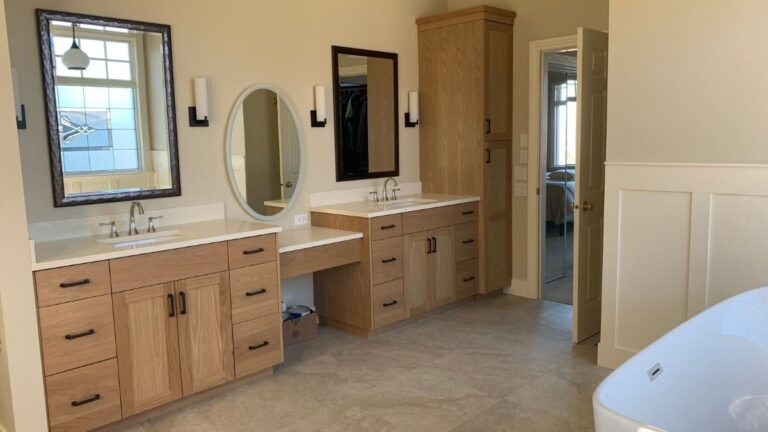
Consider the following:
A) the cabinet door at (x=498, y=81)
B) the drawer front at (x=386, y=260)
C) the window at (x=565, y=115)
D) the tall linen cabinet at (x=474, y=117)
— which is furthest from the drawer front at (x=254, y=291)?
the window at (x=565, y=115)

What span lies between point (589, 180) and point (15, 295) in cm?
322

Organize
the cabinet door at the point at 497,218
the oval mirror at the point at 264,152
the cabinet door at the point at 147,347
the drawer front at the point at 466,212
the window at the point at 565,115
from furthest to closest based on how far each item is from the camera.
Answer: the window at the point at 565,115 < the cabinet door at the point at 497,218 < the drawer front at the point at 466,212 < the oval mirror at the point at 264,152 < the cabinet door at the point at 147,347

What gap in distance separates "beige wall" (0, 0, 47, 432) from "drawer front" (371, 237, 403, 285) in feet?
6.84

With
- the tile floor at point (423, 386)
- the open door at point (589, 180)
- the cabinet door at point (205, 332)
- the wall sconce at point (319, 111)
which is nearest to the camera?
the tile floor at point (423, 386)

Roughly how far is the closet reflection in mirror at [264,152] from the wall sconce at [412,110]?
1138 millimetres

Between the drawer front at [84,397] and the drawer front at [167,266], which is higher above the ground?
the drawer front at [167,266]

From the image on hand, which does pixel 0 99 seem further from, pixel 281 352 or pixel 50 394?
pixel 281 352

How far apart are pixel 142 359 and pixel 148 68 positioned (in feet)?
5.30

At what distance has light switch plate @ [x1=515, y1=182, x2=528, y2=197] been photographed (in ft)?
16.7

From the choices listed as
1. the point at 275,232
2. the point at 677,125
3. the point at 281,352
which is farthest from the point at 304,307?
the point at 677,125

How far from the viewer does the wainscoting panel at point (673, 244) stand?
3.04 m

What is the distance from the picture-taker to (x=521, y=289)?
525 cm

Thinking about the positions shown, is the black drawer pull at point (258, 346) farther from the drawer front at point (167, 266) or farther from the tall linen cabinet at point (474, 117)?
the tall linen cabinet at point (474, 117)

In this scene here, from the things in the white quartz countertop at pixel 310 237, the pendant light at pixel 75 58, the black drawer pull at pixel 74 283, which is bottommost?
the white quartz countertop at pixel 310 237
